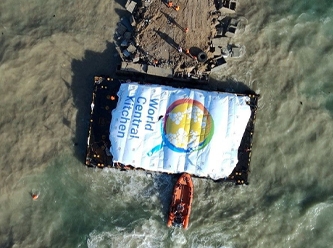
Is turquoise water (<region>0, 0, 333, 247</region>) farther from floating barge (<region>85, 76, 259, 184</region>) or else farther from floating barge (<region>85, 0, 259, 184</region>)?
floating barge (<region>85, 0, 259, 184</region>)

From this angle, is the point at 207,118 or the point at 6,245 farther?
the point at 6,245

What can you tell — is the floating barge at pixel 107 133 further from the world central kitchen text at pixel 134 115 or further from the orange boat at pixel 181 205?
the orange boat at pixel 181 205

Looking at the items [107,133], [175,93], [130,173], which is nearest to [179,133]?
[175,93]

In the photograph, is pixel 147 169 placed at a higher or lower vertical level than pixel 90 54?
lower

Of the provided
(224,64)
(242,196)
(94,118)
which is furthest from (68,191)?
(224,64)

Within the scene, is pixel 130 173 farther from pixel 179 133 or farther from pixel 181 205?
pixel 179 133

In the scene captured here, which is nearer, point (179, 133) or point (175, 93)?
point (179, 133)

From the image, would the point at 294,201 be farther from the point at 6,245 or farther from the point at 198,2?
the point at 6,245

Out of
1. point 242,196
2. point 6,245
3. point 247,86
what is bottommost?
point 6,245
